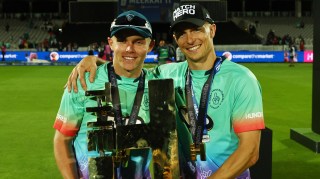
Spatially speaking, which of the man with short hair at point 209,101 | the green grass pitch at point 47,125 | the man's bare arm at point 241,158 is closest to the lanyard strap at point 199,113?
the man with short hair at point 209,101

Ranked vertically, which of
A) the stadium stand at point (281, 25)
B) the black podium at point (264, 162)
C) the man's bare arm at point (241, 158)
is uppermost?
the stadium stand at point (281, 25)

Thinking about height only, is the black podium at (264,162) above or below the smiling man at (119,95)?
below

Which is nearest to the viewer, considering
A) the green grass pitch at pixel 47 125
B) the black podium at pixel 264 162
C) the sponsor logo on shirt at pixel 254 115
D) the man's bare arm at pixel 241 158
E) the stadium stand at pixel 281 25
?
the man's bare arm at pixel 241 158

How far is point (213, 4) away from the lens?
149 ft

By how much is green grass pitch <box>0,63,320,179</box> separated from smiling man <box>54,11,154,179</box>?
4055 millimetres

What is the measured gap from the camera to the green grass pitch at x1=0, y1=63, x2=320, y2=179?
732 centimetres

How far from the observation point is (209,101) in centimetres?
312

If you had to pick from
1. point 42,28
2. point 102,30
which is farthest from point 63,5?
point 102,30

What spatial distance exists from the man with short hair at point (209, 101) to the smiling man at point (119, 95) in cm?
19

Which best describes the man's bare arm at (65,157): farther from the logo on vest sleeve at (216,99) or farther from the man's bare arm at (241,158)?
the logo on vest sleeve at (216,99)

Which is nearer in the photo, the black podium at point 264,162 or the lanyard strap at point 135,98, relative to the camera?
the lanyard strap at point 135,98

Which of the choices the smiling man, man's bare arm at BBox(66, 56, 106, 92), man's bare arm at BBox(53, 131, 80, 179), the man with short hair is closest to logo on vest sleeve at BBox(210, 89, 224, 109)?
the man with short hair

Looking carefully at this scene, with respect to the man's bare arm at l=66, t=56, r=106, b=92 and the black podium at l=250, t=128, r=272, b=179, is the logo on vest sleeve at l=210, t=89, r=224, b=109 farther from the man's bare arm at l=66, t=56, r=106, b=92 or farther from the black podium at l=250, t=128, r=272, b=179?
the black podium at l=250, t=128, r=272, b=179

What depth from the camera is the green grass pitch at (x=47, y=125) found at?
24.0 feet
